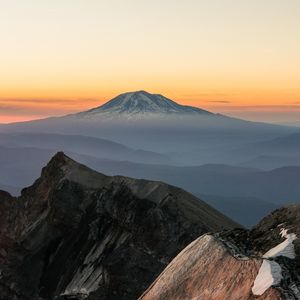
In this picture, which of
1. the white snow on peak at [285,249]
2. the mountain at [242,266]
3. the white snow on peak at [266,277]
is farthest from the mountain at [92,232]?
the white snow on peak at [266,277]

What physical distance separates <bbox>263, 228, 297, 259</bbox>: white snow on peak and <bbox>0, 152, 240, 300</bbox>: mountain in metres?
25.7

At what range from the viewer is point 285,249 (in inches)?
493

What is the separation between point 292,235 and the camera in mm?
13297

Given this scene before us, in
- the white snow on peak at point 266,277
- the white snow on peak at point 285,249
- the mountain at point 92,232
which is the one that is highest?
the white snow on peak at point 285,249

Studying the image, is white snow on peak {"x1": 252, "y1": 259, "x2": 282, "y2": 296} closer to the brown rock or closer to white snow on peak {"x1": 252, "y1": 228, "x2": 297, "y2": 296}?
white snow on peak {"x1": 252, "y1": 228, "x2": 297, "y2": 296}

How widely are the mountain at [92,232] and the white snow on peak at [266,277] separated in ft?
88.8

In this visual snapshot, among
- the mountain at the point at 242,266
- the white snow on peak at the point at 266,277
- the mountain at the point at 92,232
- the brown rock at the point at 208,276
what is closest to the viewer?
the white snow on peak at the point at 266,277

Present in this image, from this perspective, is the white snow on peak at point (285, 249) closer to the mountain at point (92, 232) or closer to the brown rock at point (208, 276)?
the brown rock at point (208, 276)

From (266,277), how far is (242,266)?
1000 mm

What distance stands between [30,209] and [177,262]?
56853 millimetres

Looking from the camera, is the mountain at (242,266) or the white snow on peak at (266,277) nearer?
the white snow on peak at (266,277)

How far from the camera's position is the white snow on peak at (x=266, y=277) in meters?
10.9

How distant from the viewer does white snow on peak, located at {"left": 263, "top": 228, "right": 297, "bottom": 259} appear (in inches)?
483

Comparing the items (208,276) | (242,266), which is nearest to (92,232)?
(208,276)
